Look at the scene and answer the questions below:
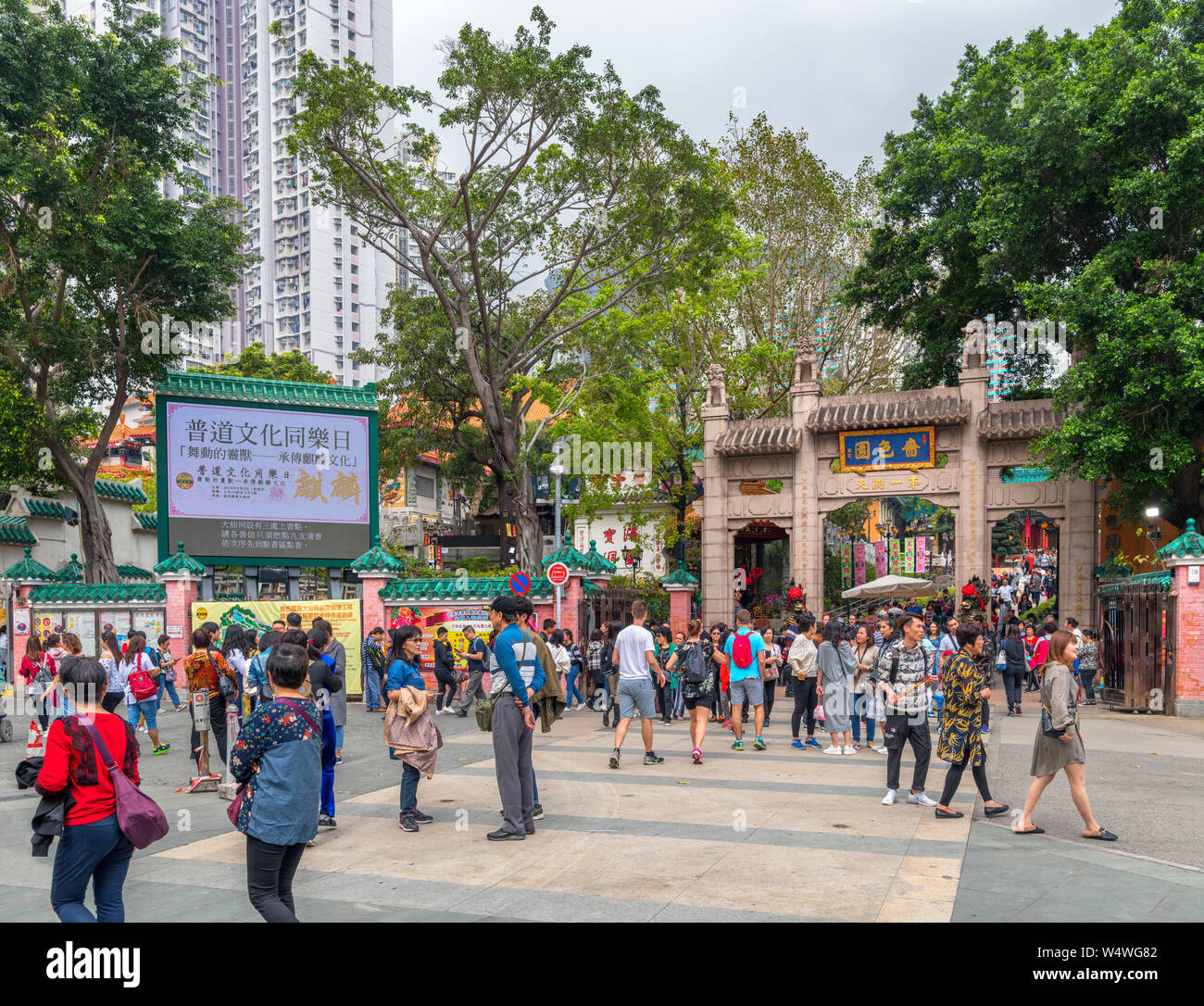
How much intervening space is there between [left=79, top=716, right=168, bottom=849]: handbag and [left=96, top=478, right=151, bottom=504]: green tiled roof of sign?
30242 millimetres

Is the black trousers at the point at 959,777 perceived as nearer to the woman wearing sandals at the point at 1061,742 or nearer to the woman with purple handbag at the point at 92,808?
the woman wearing sandals at the point at 1061,742

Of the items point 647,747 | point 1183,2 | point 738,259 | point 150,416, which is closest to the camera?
point 647,747

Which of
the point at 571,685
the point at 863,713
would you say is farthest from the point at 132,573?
the point at 863,713

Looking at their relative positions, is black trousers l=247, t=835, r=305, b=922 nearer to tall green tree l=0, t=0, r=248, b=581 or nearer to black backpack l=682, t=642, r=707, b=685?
black backpack l=682, t=642, r=707, b=685

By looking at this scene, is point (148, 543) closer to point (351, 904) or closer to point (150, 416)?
point (150, 416)

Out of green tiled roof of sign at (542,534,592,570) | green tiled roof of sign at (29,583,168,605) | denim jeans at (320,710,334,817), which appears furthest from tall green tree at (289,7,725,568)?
denim jeans at (320,710,334,817)

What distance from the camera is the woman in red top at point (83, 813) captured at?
481 cm

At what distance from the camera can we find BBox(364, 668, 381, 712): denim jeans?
61.3ft

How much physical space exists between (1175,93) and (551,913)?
64.9 feet

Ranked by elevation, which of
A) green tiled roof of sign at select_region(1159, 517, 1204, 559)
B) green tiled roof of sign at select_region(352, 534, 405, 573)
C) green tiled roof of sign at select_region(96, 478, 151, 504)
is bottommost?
green tiled roof of sign at select_region(352, 534, 405, 573)

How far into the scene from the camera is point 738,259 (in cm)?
2988

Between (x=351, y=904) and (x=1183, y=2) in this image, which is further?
(x=1183, y=2)

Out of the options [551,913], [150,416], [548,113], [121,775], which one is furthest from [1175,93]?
[150,416]

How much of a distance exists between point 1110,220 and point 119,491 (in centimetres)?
3105
